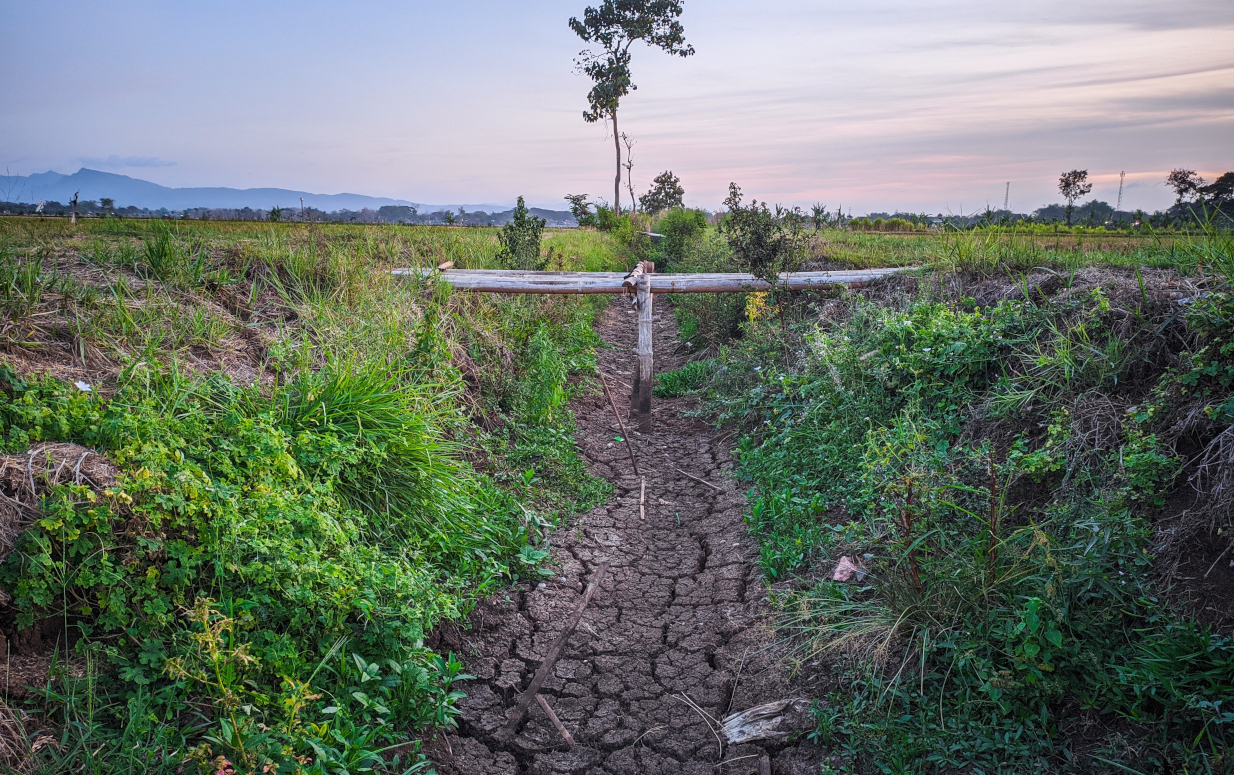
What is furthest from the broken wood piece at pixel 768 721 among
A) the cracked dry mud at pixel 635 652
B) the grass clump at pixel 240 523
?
the grass clump at pixel 240 523

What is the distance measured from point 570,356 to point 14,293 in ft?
18.9

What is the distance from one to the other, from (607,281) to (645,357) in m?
1.04

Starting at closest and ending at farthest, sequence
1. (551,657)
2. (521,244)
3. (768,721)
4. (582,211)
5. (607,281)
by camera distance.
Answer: (768,721) → (551,657) → (607,281) → (521,244) → (582,211)

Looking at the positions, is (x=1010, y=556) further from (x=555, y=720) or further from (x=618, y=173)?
(x=618, y=173)

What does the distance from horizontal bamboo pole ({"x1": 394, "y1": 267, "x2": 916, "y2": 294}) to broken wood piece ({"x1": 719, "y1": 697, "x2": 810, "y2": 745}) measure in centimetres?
527

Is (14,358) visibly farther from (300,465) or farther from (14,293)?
(300,465)

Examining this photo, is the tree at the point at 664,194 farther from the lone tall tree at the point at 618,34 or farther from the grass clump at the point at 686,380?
the grass clump at the point at 686,380

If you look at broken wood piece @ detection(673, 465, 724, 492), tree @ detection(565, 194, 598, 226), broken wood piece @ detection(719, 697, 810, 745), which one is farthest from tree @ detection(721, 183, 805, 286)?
tree @ detection(565, 194, 598, 226)

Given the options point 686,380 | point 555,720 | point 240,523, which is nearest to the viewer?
point 240,523

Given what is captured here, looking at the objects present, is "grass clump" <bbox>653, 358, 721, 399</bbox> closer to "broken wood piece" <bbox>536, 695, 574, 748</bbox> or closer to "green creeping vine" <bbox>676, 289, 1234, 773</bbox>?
"green creeping vine" <bbox>676, 289, 1234, 773</bbox>

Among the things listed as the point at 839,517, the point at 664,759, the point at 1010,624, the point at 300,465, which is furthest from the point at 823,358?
the point at 300,465

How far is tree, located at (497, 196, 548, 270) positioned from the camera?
9.76m

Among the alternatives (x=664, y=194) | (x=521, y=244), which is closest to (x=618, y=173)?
(x=664, y=194)

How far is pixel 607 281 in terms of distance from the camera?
7.58 m
